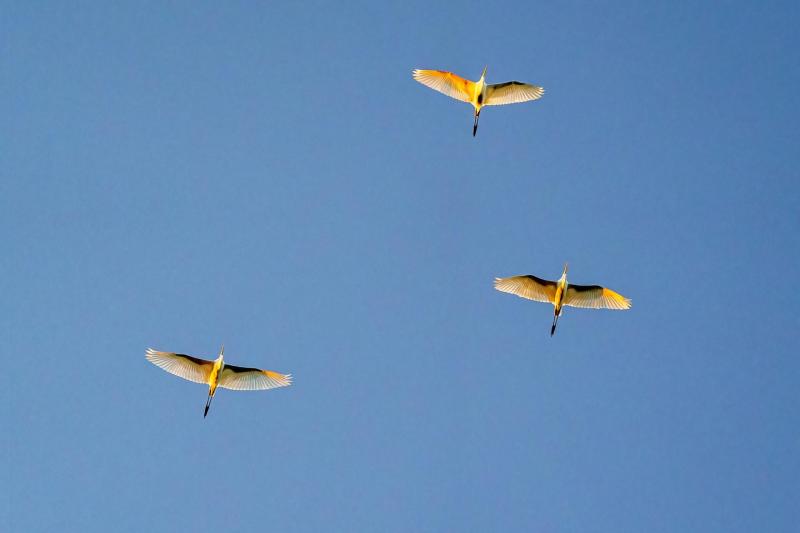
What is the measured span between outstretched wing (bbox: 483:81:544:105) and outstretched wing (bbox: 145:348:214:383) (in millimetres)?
12439

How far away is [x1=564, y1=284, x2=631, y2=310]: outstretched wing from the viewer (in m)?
31.1

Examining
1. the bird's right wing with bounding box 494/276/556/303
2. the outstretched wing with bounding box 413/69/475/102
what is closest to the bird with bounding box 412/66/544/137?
the outstretched wing with bounding box 413/69/475/102

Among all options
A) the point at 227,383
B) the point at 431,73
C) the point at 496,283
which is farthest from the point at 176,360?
the point at 431,73

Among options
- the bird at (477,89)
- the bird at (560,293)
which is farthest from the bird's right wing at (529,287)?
the bird at (477,89)

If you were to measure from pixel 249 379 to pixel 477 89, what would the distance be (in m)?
11.9

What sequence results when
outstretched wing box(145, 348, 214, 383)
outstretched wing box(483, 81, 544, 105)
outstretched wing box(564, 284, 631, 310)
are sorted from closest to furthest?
outstretched wing box(145, 348, 214, 383)
outstretched wing box(564, 284, 631, 310)
outstretched wing box(483, 81, 544, 105)

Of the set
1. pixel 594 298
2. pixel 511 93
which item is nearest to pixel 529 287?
A: pixel 594 298

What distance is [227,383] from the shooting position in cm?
3069

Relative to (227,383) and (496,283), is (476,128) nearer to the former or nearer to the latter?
(496,283)

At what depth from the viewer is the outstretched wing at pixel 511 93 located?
31938mm

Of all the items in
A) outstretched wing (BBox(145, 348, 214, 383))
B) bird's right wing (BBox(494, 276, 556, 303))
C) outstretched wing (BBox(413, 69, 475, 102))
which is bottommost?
outstretched wing (BBox(145, 348, 214, 383))

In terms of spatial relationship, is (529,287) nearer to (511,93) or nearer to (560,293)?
(560,293)

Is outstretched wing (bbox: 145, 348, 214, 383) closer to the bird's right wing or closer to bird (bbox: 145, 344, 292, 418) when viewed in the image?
bird (bbox: 145, 344, 292, 418)

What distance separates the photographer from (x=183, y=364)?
30.0 metres
